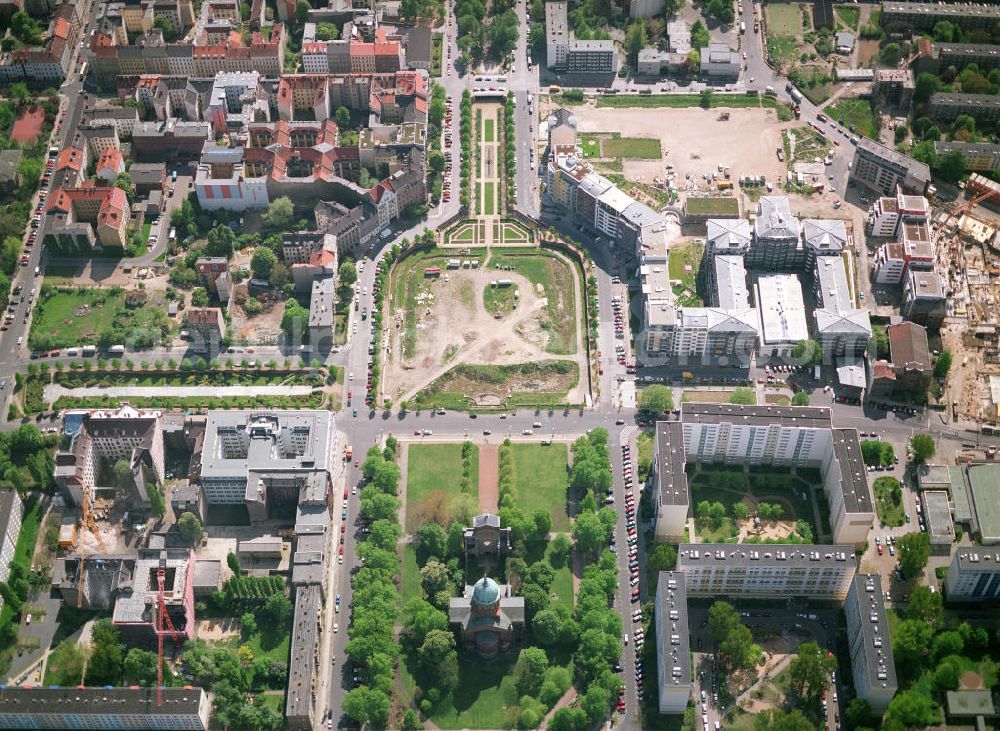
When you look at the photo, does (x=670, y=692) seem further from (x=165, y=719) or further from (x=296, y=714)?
(x=165, y=719)

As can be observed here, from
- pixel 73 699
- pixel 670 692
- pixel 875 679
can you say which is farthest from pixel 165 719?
pixel 875 679

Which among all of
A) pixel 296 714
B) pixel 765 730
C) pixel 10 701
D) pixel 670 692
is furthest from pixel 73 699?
pixel 765 730

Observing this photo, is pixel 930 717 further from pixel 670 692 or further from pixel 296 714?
pixel 296 714

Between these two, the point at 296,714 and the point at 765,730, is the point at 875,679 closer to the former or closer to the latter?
the point at 765,730

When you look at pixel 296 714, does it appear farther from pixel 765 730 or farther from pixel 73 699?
pixel 765 730

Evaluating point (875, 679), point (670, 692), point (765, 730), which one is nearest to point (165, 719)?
point (670, 692)

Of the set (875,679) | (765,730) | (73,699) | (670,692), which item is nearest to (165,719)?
(73,699)
